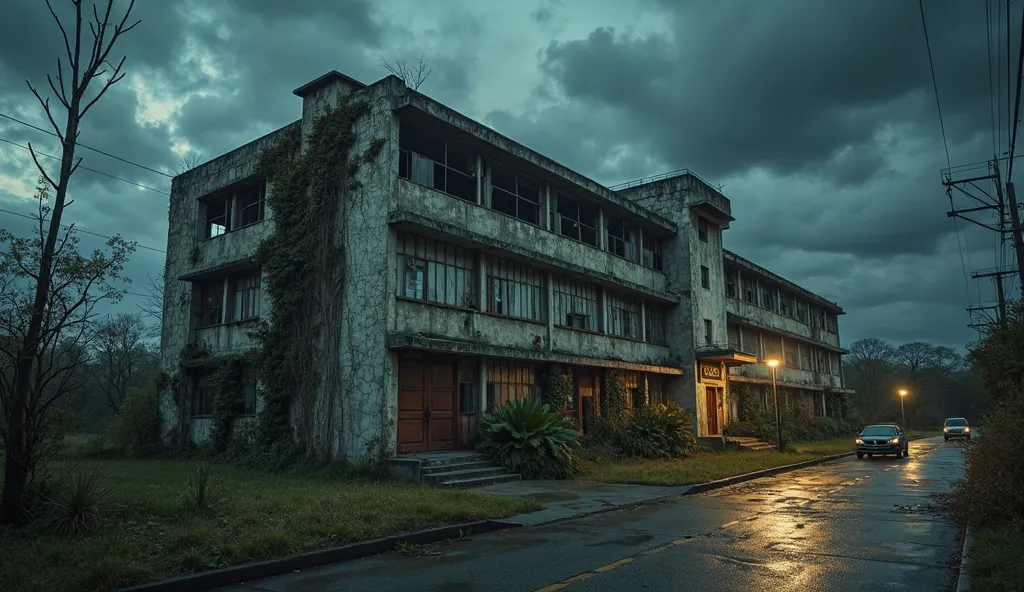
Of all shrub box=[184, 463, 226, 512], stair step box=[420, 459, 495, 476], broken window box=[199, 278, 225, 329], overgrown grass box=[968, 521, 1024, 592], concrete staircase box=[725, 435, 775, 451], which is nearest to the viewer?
overgrown grass box=[968, 521, 1024, 592]

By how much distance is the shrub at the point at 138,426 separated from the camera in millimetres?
24000

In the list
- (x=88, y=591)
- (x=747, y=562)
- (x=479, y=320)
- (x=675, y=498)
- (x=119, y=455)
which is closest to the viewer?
(x=88, y=591)

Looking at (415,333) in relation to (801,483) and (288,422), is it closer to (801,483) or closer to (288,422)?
(288,422)

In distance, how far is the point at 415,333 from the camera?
18.2m

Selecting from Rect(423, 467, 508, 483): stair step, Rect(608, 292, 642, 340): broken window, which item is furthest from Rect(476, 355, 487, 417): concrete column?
Rect(608, 292, 642, 340): broken window

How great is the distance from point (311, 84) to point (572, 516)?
14.8 meters

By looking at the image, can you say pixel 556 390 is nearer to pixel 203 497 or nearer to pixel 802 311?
pixel 203 497

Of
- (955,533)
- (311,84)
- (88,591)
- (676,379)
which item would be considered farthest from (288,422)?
(676,379)

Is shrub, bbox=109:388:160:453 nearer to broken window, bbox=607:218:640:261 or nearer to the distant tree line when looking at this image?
broken window, bbox=607:218:640:261

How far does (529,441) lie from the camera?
18.3 metres

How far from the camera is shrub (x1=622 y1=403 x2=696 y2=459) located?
78.8ft

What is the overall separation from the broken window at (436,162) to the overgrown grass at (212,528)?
9179 millimetres

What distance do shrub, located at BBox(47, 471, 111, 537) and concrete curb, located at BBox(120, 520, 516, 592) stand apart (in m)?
2.34

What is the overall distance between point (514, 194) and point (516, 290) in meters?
3.26
